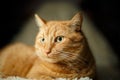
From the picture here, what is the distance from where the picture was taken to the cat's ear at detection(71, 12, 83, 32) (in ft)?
3.16

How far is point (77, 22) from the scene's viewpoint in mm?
966

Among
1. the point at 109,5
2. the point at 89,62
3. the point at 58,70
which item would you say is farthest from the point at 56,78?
the point at 109,5

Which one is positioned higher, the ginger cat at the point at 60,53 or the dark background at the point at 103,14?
the dark background at the point at 103,14

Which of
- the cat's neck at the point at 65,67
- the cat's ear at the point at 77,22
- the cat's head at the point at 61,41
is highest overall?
the cat's ear at the point at 77,22

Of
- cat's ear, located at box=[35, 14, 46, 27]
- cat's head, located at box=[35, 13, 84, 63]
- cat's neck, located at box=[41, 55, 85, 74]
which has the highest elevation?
cat's ear, located at box=[35, 14, 46, 27]

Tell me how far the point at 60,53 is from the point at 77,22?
14 cm

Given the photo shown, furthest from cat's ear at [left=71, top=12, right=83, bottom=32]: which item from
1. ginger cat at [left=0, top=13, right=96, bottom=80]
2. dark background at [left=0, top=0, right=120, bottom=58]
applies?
dark background at [left=0, top=0, right=120, bottom=58]

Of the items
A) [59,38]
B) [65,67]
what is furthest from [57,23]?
[65,67]

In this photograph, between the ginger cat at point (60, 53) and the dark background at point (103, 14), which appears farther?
the dark background at point (103, 14)

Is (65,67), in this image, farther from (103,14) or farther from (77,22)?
(103,14)

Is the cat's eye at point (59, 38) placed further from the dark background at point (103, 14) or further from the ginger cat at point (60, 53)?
the dark background at point (103, 14)

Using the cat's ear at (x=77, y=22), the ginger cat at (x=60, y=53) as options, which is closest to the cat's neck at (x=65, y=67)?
the ginger cat at (x=60, y=53)

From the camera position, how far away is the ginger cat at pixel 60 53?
0.94 m

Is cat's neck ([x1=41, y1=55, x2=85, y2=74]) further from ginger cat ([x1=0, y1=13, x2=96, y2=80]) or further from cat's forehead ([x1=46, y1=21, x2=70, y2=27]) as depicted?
cat's forehead ([x1=46, y1=21, x2=70, y2=27])
